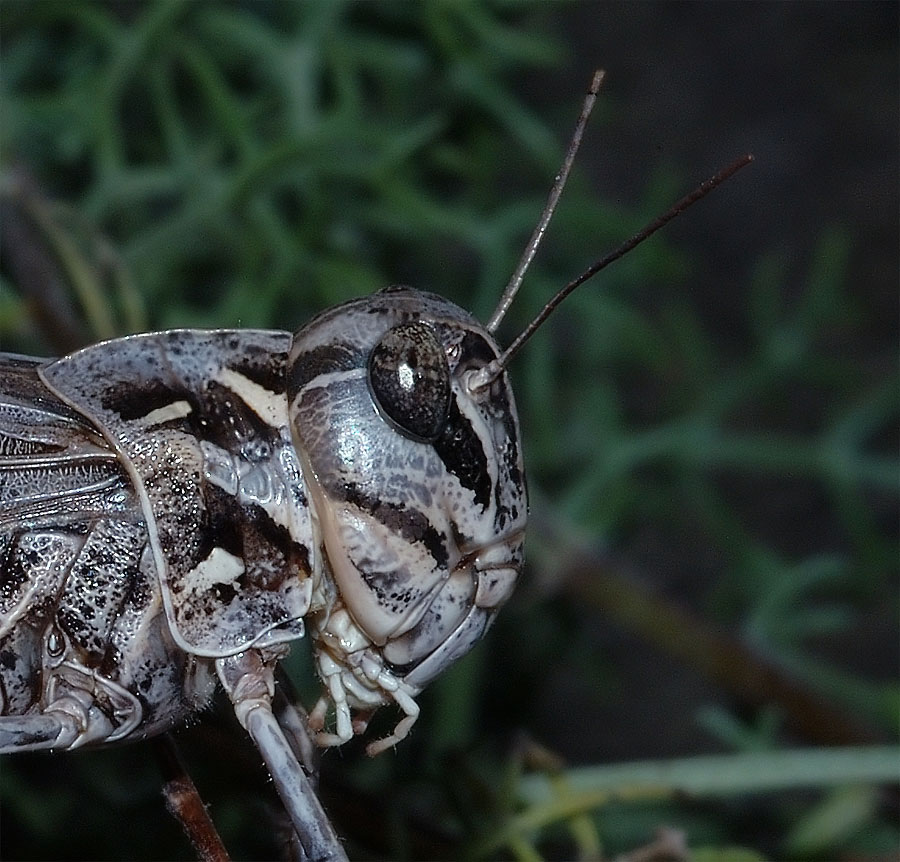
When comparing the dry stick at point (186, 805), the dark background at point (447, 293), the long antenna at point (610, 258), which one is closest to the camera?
the long antenna at point (610, 258)

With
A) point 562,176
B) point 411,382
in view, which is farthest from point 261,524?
point 562,176

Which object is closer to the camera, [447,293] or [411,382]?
[411,382]

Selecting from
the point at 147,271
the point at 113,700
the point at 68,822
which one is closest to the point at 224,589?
the point at 113,700

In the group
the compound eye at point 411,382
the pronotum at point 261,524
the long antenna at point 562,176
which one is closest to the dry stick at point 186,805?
the pronotum at point 261,524

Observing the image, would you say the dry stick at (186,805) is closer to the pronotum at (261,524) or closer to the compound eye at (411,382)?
the pronotum at (261,524)

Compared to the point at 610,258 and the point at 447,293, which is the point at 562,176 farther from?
the point at 447,293

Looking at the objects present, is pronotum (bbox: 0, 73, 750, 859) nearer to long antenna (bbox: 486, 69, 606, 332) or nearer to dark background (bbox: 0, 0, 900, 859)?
long antenna (bbox: 486, 69, 606, 332)

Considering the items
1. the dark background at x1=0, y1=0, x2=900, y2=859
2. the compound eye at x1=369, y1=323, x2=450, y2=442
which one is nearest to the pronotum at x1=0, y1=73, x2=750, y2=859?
the compound eye at x1=369, y1=323, x2=450, y2=442
